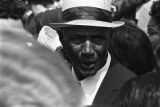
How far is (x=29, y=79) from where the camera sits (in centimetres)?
74

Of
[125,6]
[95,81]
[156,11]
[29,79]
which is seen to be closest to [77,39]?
[95,81]

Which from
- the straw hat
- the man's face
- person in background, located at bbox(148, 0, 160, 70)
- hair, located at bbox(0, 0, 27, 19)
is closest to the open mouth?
the man's face

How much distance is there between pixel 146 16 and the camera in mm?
5086

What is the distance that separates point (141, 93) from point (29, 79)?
1.30m

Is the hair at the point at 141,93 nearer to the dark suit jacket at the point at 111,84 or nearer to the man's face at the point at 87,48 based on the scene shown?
the dark suit jacket at the point at 111,84

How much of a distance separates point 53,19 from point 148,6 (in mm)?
1350

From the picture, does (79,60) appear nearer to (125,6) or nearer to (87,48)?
(87,48)

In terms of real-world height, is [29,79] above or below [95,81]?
above

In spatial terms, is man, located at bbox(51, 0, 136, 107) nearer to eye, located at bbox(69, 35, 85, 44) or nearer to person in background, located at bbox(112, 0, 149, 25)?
eye, located at bbox(69, 35, 85, 44)

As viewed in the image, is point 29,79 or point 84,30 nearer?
point 29,79

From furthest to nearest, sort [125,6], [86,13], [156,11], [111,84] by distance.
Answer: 1. [125,6]
2. [156,11]
3. [86,13]
4. [111,84]

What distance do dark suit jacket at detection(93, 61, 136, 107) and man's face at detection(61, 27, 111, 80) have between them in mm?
79

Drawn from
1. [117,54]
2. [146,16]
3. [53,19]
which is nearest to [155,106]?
[117,54]

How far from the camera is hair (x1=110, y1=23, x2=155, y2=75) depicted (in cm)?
321
